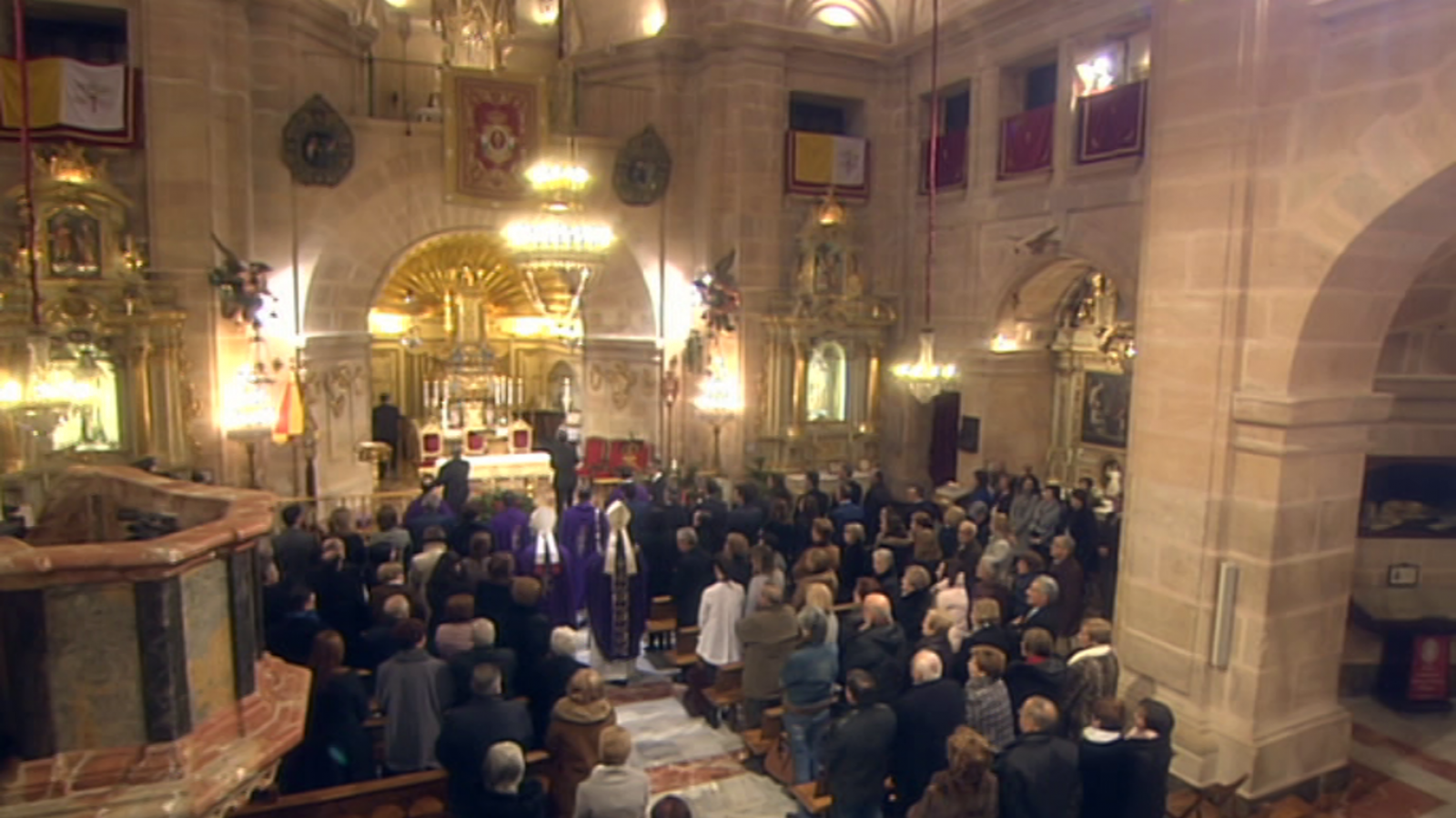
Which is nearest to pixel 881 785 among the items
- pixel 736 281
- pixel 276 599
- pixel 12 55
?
pixel 276 599

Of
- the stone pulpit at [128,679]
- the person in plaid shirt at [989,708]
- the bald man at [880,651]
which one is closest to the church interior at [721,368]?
the stone pulpit at [128,679]

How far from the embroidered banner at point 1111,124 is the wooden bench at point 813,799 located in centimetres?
882

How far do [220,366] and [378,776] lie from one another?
8.25 metres

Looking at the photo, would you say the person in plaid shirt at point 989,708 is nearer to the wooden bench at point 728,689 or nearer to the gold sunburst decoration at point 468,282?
the wooden bench at point 728,689

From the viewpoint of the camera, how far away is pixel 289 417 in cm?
1293

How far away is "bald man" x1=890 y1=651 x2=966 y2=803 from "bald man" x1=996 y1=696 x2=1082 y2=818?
0.54 metres

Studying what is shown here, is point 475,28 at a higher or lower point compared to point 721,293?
higher

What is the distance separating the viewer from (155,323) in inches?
468

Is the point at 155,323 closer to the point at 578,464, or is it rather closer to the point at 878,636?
the point at 578,464

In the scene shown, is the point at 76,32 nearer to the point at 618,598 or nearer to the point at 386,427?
the point at 386,427

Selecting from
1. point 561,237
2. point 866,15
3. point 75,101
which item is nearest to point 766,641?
point 561,237

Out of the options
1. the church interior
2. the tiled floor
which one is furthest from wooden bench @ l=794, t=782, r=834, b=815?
the tiled floor

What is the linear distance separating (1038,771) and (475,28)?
1414cm

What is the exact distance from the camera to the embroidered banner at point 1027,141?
1286 centimetres
